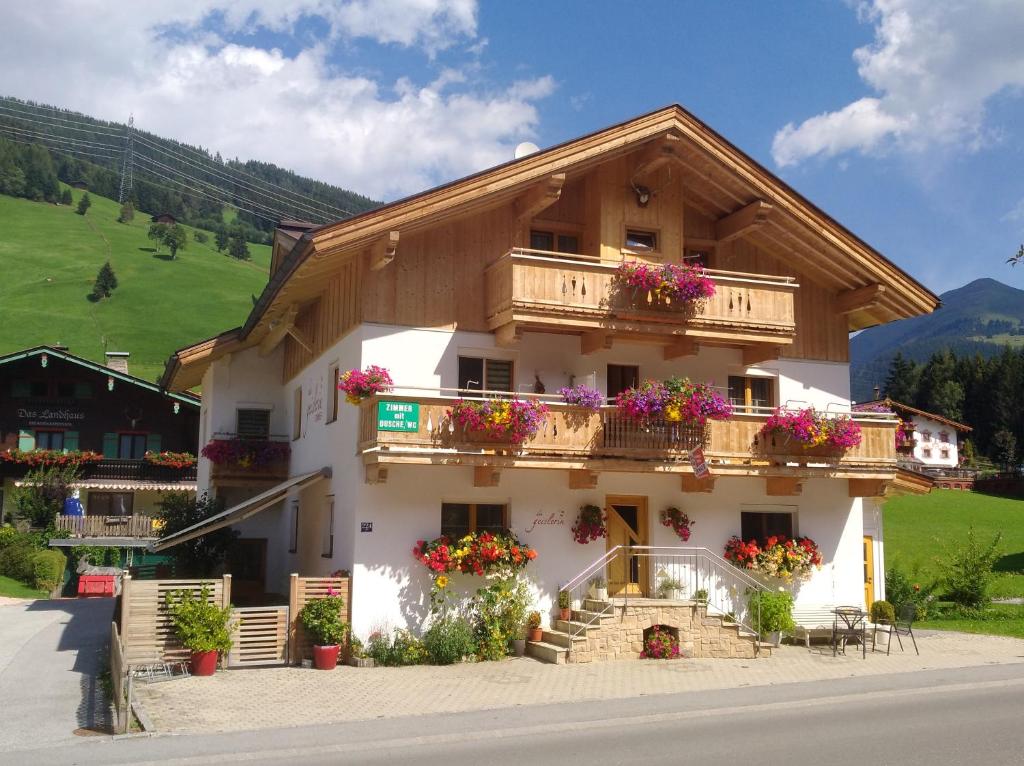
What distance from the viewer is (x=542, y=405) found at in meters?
18.7

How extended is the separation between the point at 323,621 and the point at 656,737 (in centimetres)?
753

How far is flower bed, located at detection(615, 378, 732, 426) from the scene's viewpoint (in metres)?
19.2

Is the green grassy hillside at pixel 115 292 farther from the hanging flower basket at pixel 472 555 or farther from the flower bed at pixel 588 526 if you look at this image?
the hanging flower basket at pixel 472 555

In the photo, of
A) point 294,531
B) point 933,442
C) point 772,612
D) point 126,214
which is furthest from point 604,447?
point 126,214

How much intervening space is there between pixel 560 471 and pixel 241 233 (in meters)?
141

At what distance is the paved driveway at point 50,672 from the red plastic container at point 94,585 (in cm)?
401

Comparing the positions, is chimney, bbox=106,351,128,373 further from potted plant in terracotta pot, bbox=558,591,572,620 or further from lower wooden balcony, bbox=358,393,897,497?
potted plant in terracotta pot, bbox=558,591,572,620

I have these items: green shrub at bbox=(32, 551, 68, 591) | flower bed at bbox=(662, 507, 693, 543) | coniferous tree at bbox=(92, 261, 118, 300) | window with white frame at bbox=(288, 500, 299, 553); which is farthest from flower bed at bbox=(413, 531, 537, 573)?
coniferous tree at bbox=(92, 261, 118, 300)

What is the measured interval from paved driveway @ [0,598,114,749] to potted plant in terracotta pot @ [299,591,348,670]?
346 cm

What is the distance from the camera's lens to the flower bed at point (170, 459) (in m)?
45.5

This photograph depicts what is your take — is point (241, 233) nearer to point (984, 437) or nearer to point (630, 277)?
point (984, 437)

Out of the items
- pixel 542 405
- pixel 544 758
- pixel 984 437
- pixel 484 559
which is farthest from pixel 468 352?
pixel 984 437

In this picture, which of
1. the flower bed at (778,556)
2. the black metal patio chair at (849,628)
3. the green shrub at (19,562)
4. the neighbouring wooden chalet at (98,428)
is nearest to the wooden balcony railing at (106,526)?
the neighbouring wooden chalet at (98,428)

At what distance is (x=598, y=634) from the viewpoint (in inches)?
728
